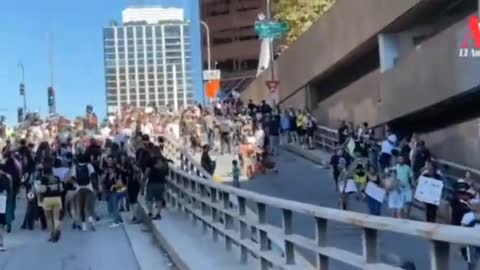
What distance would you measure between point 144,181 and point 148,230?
224 centimetres

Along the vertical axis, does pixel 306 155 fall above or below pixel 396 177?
below

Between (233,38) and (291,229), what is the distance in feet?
354

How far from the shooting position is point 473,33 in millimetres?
24969

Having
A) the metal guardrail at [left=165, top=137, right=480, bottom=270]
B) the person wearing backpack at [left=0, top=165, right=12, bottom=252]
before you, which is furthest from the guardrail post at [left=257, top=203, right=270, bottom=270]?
the person wearing backpack at [left=0, top=165, right=12, bottom=252]

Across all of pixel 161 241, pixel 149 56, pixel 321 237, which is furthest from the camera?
pixel 149 56

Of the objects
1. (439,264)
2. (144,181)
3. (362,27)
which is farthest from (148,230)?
(362,27)

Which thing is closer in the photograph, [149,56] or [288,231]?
[288,231]

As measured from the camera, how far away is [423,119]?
33844mm

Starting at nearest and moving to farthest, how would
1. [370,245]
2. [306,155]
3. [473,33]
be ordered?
[370,245] → [473,33] → [306,155]

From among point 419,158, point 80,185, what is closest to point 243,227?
point 80,185

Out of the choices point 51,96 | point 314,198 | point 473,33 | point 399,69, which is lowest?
point 314,198

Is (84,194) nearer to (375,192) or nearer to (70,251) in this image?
(70,251)

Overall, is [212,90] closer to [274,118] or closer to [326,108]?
[326,108]

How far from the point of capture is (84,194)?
19.8 metres
